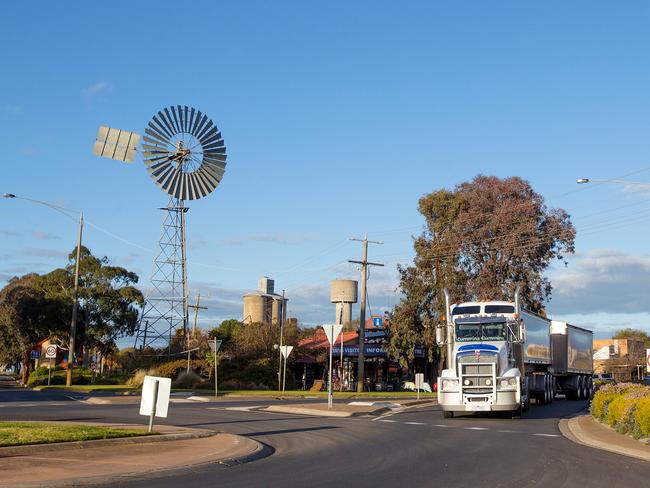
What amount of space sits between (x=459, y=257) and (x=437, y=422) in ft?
96.9

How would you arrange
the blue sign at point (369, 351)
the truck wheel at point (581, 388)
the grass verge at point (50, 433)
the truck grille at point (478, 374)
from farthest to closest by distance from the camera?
the blue sign at point (369, 351)
the truck wheel at point (581, 388)
the truck grille at point (478, 374)
the grass verge at point (50, 433)

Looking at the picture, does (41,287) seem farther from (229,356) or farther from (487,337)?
(487,337)

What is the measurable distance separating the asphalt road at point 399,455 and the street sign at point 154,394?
252 centimetres

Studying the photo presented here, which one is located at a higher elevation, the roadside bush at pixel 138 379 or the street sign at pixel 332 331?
the street sign at pixel 332 331

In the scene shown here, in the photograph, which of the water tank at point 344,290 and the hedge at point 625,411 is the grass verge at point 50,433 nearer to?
the hedge at point 625,411

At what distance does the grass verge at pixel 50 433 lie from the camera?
1441 cm

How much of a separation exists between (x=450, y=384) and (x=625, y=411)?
6.51 metres

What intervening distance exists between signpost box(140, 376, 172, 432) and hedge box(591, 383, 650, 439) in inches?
418

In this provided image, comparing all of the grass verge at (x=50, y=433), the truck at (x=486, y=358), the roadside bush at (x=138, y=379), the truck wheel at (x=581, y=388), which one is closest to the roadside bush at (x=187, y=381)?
the roadside bush at (x=138, y=379)

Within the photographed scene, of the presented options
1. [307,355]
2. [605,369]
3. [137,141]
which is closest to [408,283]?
[307,355]

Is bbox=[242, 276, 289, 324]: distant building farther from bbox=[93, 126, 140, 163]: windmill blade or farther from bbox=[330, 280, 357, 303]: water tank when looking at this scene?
bbox=[93, 126, 140, 163]: windmill blade

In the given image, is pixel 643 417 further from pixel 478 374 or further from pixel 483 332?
pixel 483 332

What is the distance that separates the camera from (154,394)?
16438mm

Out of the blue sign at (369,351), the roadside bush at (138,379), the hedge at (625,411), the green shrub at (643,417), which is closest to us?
the green shrub at (643,417)
